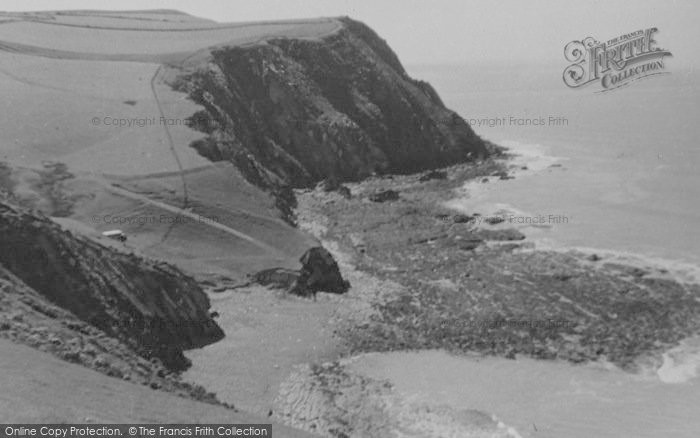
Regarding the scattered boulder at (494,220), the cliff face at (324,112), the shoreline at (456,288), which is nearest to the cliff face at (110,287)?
the shoreline at (456,288)

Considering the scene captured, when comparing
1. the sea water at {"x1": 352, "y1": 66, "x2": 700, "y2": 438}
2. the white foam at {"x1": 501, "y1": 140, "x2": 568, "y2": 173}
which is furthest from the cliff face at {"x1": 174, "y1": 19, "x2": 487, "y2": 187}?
the sea water at {"x1": 352, "y1": 66, "x2": 700, "y2": 438}

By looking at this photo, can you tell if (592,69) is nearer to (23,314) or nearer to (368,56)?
(368,56)

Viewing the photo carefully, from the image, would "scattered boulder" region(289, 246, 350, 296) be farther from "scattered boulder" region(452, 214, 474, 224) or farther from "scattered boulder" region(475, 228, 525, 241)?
"scattered boulder" region(452, 214, 474, 224)

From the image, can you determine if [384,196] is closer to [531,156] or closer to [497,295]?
[497,295]

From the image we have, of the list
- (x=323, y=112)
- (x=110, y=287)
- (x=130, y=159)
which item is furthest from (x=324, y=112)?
(x=110, y=287)

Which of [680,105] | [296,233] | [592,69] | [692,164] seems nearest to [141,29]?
[296,233]

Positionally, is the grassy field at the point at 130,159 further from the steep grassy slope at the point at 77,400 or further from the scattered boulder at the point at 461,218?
the scattered boulder at the point at 461,218
